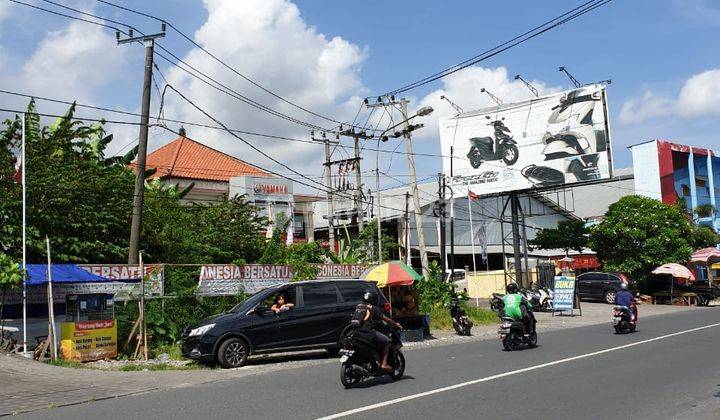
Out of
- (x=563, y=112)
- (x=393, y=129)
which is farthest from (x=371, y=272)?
(x=563, y=112)

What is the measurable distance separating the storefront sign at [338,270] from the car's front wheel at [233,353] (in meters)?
7.50

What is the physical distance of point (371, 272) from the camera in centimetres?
1909

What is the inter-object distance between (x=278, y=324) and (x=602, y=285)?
26.5m

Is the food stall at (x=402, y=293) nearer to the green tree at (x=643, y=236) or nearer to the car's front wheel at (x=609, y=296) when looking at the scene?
the car's front wheel at (x=609, y=296)

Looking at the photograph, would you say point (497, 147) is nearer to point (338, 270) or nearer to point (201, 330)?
point (338, 270)

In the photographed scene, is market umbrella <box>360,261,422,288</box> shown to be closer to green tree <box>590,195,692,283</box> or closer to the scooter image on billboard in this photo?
the scooter image on billboard

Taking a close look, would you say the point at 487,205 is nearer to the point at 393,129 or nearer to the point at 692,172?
the point at 692,172

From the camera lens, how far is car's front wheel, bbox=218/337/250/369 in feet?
45.0

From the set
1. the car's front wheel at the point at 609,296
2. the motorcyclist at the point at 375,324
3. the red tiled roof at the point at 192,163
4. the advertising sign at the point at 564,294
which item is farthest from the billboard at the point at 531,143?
the motorcyclist at the point at 375,324

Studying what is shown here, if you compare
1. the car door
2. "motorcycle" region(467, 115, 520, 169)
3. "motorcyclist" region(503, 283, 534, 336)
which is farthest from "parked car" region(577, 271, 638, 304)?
the car door

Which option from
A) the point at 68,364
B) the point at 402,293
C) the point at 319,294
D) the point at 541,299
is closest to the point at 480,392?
the point at 319,294

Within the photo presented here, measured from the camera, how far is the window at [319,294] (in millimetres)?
15094

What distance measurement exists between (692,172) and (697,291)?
605 inches

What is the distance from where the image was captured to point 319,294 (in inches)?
602
